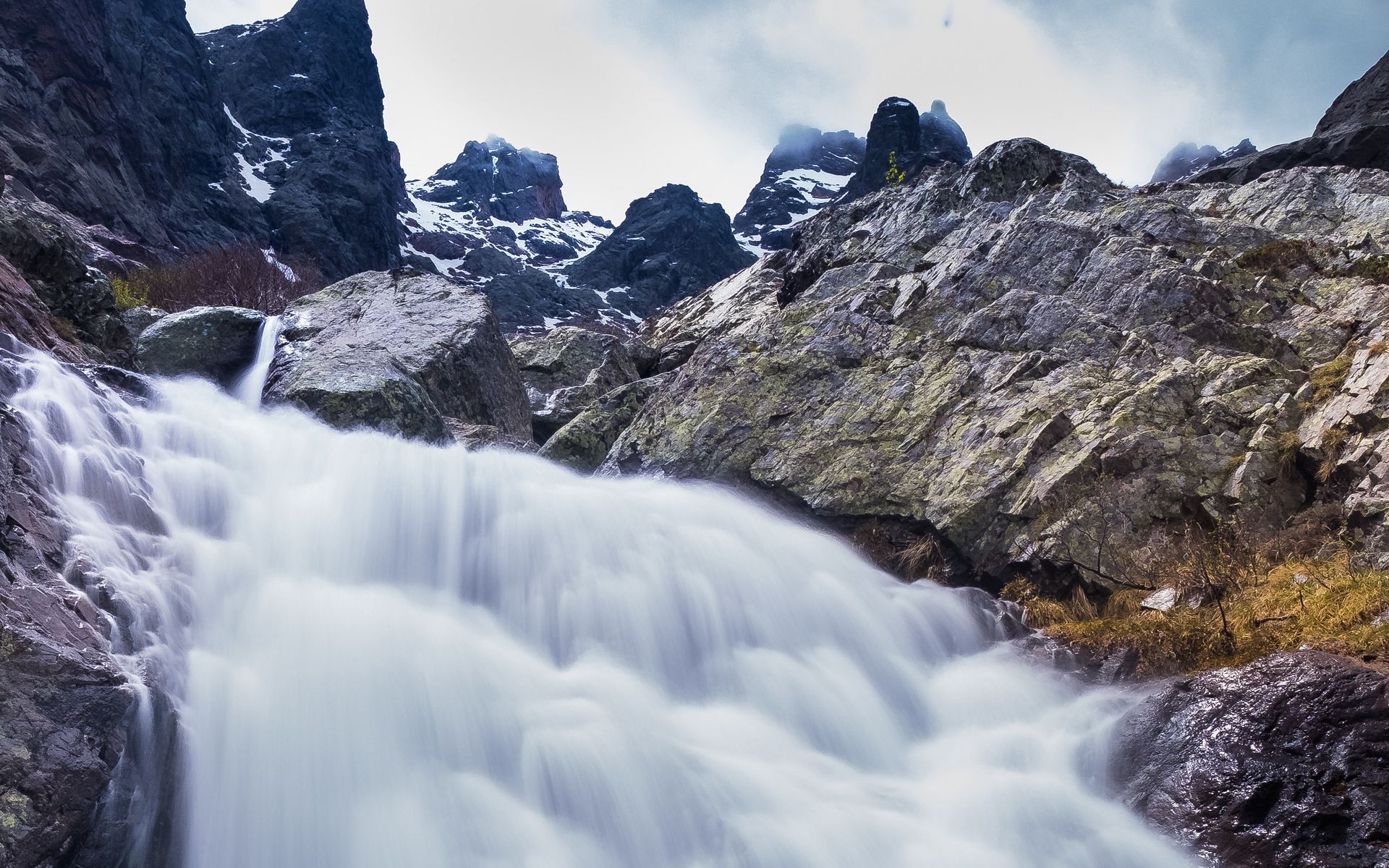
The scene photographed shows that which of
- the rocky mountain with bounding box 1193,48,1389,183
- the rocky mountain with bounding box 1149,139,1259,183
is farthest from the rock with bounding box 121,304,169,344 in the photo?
the rocky mountain with bounding box 1149,139,1259,183

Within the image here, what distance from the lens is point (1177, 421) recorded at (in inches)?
360

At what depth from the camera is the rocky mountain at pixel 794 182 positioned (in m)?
159

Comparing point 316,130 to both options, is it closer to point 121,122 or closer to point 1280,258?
point 121,122

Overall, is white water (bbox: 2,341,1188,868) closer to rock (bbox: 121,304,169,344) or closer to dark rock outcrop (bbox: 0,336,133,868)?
dark rock outcrop (bbox: 0,336,133,868)

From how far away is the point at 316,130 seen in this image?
106938mm

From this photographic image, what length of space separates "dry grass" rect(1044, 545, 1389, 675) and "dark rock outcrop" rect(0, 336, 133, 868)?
7.84 metres

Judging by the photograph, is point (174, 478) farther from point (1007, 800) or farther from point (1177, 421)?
point (1177, 421)

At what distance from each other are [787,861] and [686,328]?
21.5m

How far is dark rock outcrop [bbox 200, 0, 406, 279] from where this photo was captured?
89375 millimetres

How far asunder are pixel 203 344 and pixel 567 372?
8.78m

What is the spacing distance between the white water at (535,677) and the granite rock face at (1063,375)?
143 centimetres

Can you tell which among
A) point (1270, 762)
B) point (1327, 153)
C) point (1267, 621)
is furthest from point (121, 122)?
point (1270, 762)

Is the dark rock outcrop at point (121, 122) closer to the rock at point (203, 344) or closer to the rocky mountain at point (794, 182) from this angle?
the rock at point (203, 344)

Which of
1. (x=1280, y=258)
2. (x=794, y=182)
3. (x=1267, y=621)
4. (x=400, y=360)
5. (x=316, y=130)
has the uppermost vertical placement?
(x=794, y=182)
